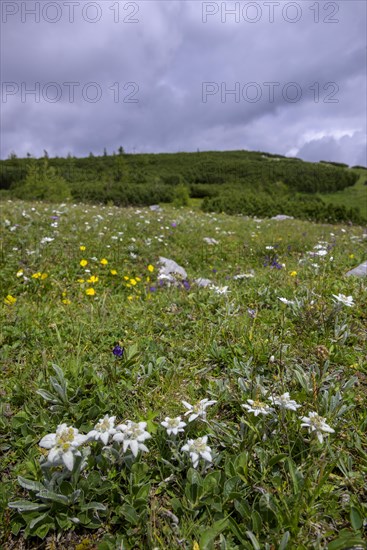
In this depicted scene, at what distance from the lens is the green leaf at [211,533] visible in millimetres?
1646

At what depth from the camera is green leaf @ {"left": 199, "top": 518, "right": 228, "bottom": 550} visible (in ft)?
5.40

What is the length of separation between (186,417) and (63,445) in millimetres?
1028

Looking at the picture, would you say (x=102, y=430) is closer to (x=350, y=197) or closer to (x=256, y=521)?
(x=256, y=521)

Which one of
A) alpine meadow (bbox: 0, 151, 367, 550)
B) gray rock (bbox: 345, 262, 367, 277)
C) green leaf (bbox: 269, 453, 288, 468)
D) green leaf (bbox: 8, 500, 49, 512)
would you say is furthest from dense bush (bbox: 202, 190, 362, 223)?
green leaf (bbox: 8, 500, 49, 512)

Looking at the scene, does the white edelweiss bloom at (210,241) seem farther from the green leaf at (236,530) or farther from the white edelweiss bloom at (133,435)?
the green leaf at (236,530)

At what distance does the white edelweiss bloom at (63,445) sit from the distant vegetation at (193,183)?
19130mm

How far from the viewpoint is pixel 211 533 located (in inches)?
66.2

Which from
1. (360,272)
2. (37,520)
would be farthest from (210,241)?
(37,520)

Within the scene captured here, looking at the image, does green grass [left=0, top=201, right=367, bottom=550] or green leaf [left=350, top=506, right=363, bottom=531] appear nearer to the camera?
green leaf [left=350, top=506, right=363, bottom=531]

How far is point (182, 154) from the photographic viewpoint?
366 feet

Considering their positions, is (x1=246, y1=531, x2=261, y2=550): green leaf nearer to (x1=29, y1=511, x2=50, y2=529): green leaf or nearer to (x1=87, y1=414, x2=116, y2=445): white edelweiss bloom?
(x1=87, y1=414, x2=116, y2=445): white edelweiss bloom

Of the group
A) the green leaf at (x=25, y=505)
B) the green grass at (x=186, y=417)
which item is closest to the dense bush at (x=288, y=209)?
the green grass at (x=186, y=417)

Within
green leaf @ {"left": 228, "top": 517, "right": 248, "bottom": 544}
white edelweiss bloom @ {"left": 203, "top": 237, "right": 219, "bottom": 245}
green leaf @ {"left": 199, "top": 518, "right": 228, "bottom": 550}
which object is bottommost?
green leaf @ {"left": 228, "top": 517, "right": 248, "bottom": 544}

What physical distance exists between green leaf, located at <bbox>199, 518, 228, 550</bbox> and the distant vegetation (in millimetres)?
19453
